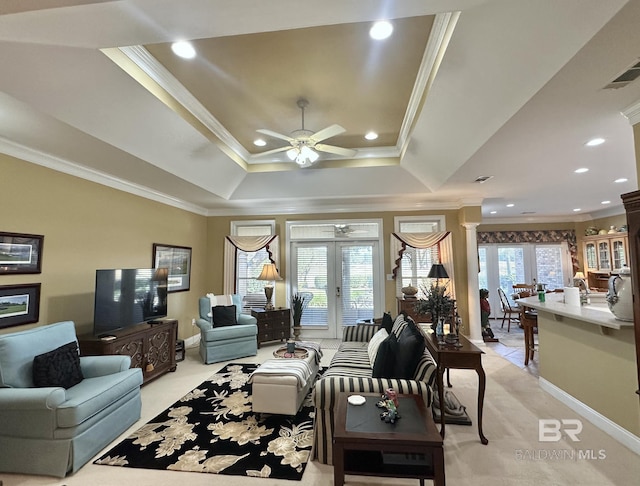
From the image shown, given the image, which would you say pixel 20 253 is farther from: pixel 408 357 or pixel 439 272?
pixel 439 272

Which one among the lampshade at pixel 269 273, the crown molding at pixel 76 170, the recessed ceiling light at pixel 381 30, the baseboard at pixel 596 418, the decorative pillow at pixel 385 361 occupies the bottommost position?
the baseboard at pixel 596 418

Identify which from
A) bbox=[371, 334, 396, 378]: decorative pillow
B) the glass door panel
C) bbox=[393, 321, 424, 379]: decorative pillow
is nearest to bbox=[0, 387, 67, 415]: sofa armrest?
bbox=[371, 334, 396, 378]: decorative pillow

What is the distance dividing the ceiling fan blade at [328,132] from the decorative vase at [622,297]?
2.84 m

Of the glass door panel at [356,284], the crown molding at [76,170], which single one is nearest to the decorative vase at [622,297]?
the glass door panel at [356,284]

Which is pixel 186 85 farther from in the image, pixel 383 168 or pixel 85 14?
pixel 383 168

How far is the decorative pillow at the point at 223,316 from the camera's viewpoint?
516cm

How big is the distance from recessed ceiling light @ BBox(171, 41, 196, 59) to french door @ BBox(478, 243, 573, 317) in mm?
8378

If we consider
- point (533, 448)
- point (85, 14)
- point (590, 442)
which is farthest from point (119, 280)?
point (590, 442)

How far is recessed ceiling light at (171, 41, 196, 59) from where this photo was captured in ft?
8.27

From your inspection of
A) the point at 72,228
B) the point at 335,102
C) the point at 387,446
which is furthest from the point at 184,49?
the point at 387,446

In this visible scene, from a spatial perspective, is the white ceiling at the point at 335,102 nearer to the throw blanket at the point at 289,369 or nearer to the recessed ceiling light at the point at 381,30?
the recessed ceiling light at the point at 381,30

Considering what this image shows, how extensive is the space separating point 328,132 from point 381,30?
101 centimetres

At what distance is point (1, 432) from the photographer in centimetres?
232

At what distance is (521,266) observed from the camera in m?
8.58
